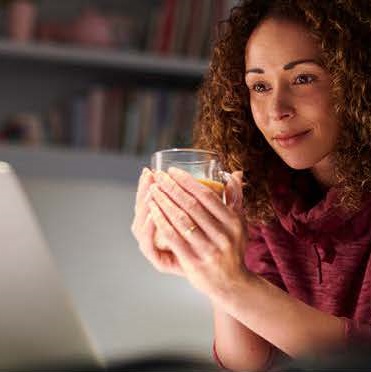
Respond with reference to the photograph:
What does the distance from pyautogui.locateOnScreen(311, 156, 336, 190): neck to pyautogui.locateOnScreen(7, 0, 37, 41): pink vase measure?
142 centimetres

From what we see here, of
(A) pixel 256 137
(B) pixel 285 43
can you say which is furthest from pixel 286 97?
(A) pixel 256 137

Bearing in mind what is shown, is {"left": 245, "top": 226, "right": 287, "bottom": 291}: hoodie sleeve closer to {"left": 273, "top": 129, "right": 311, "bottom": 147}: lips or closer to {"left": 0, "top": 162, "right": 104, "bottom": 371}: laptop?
{"left": 273, "top": 129, "right": 311, "bottom": 147}: lips

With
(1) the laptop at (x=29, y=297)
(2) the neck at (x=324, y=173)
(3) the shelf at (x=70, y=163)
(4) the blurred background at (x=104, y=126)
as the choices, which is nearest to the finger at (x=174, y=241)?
(1) the laptop at (x=29, y=297)

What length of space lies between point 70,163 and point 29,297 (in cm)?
168

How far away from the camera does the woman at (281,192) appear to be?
39.1 inches

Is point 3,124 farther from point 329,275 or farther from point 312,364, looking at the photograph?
point 312,364

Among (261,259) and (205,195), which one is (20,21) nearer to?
(261,259)

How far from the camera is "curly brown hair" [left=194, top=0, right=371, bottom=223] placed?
3.90 ft

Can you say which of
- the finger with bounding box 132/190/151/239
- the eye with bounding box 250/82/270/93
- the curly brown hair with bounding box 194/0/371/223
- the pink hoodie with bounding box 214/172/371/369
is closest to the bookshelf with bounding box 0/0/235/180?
the curly brown hair with bounding box 194/0/371/223

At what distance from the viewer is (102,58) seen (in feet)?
8.24

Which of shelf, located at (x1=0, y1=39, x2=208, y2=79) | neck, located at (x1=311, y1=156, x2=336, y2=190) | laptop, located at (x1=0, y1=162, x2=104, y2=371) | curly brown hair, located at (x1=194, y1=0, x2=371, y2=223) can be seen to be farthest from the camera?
shelf, located at (x1=0, y1=39, x2=208, y2=79)

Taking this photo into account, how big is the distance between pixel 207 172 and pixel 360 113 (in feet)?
1.03

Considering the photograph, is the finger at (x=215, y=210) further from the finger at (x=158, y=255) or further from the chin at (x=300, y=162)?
the chin at (x=300, y=162)

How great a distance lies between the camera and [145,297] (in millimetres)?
2582
